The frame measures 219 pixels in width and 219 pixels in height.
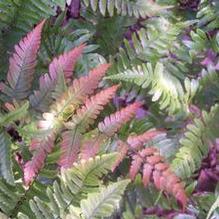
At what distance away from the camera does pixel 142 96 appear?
5.03 feet

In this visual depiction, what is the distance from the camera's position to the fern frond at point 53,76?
1245 mm

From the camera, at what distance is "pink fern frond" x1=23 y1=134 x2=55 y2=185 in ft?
3.76

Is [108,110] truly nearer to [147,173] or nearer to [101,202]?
[147,173]

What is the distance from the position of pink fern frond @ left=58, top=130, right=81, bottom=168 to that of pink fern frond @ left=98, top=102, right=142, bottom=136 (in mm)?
90

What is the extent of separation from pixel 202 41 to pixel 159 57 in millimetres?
154

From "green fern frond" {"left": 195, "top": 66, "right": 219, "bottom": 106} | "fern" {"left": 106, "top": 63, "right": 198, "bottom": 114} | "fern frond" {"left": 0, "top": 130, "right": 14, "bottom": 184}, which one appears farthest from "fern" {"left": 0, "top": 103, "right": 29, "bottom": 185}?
"green fern frond" {"left": 195, "top": 66, "right": 219, "bottom": 106}

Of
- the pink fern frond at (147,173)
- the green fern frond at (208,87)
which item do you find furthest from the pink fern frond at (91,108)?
the green fern frond at (208,87)

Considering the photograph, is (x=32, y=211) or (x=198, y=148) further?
(x=198, y=148)

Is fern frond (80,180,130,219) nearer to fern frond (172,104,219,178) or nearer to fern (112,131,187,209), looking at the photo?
fern (112,131,187,209)

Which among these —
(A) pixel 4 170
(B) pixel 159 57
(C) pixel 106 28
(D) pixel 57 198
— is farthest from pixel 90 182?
(C) pixel 106 28

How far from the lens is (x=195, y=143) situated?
1.41 meters

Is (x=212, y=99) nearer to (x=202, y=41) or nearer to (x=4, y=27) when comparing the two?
(x=202, y=41)

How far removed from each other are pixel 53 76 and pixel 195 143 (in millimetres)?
468

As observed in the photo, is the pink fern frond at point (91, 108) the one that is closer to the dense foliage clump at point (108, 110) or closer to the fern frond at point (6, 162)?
the dense foliage clump at point (108, 110)
